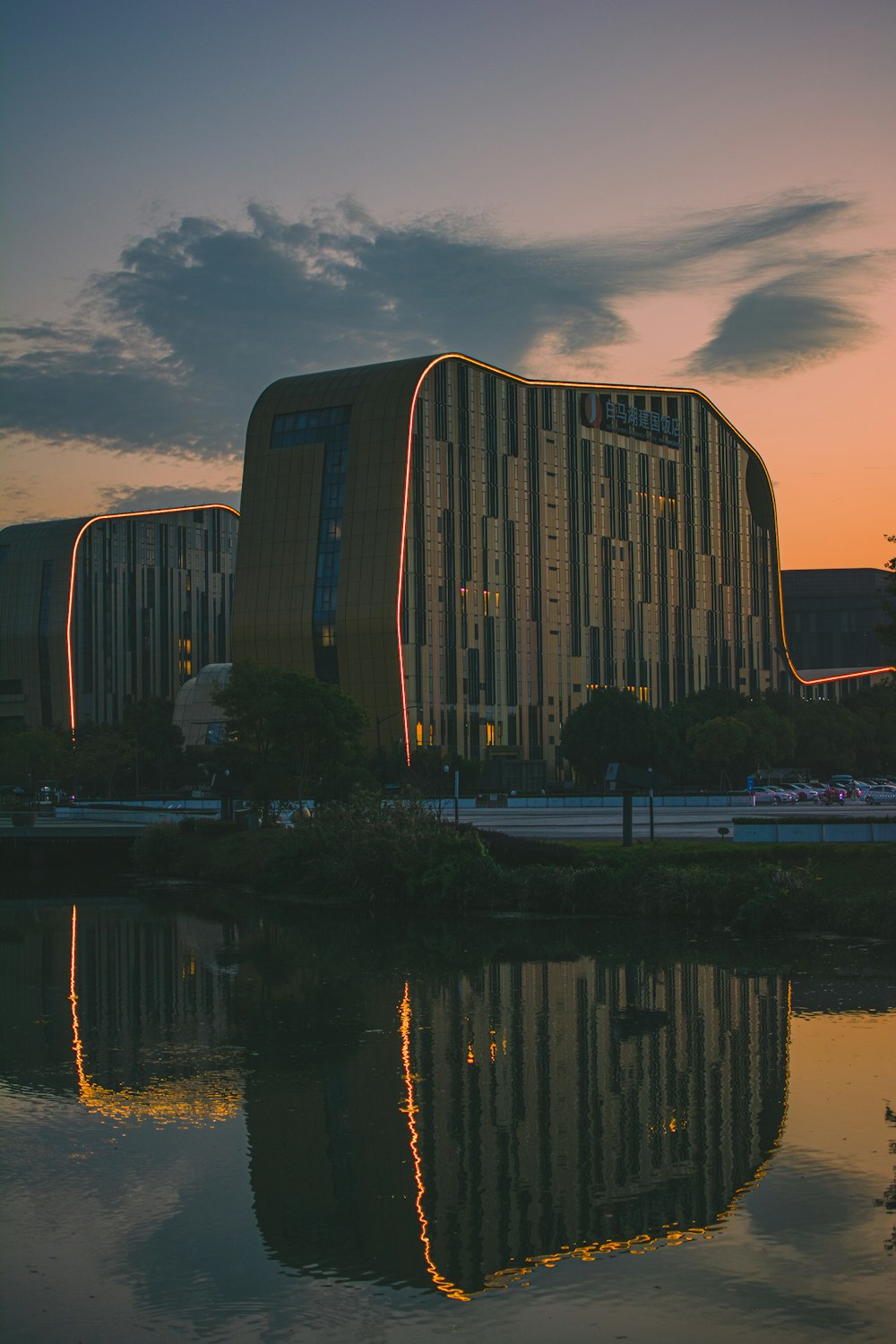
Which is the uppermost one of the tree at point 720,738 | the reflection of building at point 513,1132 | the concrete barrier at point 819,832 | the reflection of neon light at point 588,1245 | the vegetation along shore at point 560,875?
the tree at point 720,738

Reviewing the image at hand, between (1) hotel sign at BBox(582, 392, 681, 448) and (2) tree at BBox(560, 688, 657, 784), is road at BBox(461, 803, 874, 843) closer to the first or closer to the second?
(2) tree at BBox(560, 688, 657, 784)

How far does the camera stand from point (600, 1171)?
61.8ft

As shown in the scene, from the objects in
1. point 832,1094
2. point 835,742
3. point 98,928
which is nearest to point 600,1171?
point 832,1094

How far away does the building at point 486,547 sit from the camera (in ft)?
433

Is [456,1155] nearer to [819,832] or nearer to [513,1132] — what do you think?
[513,1132]

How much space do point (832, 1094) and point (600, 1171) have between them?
5.67m

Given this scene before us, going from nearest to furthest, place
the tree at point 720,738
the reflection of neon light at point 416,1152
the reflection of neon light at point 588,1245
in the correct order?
the reflection of neon light at point 416,1152 < the reflection of neon light at point 588,1245 < the tree at point 720,738

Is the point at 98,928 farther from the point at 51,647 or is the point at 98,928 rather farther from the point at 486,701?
the point at 51,647

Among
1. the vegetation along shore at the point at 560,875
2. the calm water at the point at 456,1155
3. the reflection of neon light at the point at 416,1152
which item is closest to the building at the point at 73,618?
the vegetation along shore at the point at 560,875

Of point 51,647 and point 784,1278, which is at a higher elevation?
point 51,647

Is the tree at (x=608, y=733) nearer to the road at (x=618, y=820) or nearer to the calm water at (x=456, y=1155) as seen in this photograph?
the road at (x=618, y=820)

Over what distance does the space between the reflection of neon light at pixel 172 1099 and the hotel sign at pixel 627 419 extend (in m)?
136

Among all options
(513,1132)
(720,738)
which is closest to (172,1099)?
(513,1132)

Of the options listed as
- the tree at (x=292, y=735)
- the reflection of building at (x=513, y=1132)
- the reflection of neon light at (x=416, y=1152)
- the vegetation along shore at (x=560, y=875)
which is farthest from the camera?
the tree at (x=292, y=735)
